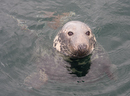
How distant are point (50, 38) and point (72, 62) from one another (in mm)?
1896

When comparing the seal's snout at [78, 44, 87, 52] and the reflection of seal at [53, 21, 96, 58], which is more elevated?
the reflection of seal at [53, 21, 96, 58]

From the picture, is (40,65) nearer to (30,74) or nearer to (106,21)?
(30,74)

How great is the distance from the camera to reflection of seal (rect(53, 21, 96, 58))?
14.1 feet

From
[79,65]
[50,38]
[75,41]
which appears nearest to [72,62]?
[79,65]

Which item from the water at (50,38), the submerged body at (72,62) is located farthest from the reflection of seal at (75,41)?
the water at (50,38)

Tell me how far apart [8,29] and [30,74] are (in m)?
2.86

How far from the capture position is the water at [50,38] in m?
4.41

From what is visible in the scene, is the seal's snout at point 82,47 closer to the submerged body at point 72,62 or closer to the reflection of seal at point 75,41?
the reflection of seal at point 75,41

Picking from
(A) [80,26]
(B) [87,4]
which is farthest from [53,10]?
(A) [80,26]

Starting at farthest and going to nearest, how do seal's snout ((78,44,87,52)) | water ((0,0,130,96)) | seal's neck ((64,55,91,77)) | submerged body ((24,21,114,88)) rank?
seal's neck ((64,55,91,77)), submerged body ((24,21,114,88)), water ((0,0,130,96)), seal's snout ((78,44,87,52))

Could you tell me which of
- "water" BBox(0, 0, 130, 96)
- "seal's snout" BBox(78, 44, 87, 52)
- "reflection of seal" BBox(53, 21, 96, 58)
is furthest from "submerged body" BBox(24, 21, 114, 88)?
"water" BBox(0, 0, 130, 96)

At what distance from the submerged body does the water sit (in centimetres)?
21

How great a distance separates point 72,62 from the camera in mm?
4965

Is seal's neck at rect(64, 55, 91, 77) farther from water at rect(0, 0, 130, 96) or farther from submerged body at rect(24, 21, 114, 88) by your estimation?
water at rect(0, 0, 130, 96)
